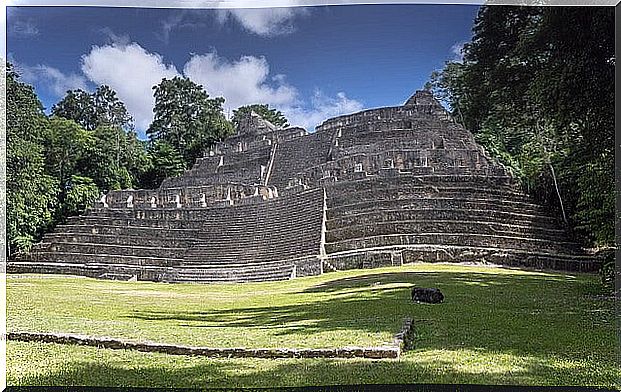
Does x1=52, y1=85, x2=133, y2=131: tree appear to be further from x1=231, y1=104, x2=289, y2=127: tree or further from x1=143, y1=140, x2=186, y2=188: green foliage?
x1=231, y1=104, x2=289, y2=127: tree

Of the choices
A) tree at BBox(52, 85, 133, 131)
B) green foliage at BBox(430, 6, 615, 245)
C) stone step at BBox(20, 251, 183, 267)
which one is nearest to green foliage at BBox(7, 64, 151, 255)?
tree at BBox(52, 85, 133, 131)

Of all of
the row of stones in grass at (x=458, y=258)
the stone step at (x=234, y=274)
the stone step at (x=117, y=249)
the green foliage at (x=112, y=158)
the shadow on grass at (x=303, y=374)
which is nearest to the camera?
the shadow on grass at (x=303, y=374)

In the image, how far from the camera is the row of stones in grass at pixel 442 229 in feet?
38.4

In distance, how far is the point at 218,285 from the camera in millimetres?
10281

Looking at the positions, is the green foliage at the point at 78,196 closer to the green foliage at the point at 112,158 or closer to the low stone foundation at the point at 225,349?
the green foliage at the point at 112,158

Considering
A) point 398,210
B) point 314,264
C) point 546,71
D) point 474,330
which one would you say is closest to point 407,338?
point 474,330

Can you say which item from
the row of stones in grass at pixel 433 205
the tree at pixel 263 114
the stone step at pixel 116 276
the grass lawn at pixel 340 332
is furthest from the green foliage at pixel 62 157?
the tree at pixel 263 114

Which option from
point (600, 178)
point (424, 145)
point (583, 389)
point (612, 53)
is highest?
point (424, 145)

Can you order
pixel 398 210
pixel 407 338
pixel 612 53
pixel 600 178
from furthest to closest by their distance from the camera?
pixel 398 210
pixel 600 178
pixel 612 53
pixel 407 338

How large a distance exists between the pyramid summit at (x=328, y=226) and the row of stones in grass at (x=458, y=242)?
0.06 feet

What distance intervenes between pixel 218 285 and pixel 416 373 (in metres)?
6.76

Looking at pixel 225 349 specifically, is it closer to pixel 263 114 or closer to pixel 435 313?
pixel 435 313

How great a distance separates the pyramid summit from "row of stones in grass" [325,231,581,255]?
0.7 inches

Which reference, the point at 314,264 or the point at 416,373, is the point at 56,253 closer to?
the point at 314,264
